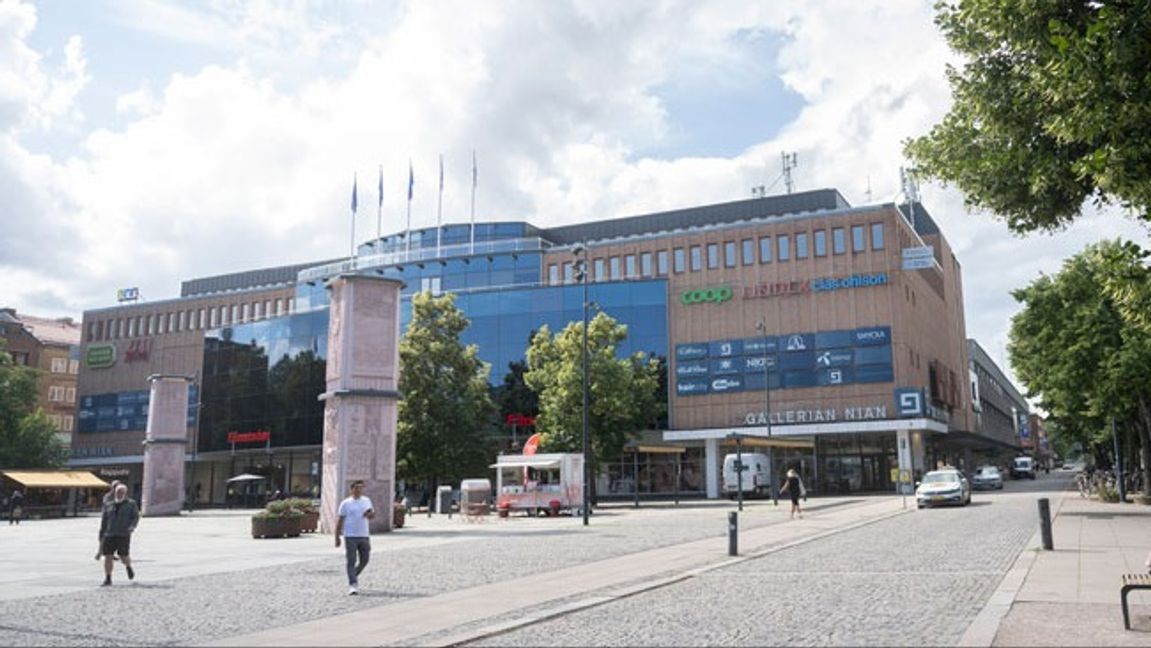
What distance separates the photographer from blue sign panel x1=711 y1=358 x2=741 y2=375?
201ft

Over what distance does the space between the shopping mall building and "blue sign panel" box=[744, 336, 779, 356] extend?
9 centimetres

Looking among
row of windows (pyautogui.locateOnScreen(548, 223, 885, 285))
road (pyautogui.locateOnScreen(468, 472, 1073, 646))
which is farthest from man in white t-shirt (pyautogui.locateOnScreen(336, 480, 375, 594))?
row of windows (pyautogui.locateOnScreen(548, 223, 885, 285))

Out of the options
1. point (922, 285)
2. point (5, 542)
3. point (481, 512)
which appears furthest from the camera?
point (922, 285)

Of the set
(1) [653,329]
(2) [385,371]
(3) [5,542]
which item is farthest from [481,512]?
(1) [653,329]

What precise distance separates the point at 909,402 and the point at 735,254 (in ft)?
49.4

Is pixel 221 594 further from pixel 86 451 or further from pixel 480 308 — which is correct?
pixel 86 451

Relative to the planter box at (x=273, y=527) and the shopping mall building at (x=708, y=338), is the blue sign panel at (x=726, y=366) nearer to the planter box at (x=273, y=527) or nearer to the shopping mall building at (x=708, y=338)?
the shopping mall building at (x=708, y=338)

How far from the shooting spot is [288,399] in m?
65.9

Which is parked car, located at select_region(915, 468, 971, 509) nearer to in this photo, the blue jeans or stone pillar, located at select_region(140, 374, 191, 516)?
the blue jeans

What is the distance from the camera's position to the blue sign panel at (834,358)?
5838 cm

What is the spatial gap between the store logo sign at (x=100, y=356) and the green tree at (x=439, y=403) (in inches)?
2067

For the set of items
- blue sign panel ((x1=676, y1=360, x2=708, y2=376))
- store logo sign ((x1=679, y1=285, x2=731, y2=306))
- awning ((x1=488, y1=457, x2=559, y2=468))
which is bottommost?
awning ((x1=488, y1=457, x2=559, y2=468))

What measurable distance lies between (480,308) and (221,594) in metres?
53.5

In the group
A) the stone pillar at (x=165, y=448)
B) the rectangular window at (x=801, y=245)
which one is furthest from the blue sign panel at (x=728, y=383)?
the stone pillar at (x=165, y=448)
